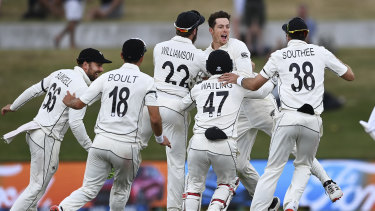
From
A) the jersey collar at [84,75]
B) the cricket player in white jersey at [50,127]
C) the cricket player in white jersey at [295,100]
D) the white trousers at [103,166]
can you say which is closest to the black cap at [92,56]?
the cricket player in white jersey at [50,127]

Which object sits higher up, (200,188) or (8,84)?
(200,188)

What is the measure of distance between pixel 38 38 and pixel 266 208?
53.0 ft

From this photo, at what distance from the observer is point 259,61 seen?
1008 inches

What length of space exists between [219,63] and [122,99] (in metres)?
1.37

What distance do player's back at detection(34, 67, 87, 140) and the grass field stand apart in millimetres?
14978

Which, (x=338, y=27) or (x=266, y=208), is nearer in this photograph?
(x=266, y=208)

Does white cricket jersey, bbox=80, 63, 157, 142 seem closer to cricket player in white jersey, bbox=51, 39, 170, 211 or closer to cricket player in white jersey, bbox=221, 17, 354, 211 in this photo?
cricket player in white jersey, bbox=51, 39, 170, 211

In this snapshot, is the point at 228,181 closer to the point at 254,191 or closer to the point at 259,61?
the point at 254,191

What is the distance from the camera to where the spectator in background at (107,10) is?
29.3 meters

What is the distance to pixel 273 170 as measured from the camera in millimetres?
13688

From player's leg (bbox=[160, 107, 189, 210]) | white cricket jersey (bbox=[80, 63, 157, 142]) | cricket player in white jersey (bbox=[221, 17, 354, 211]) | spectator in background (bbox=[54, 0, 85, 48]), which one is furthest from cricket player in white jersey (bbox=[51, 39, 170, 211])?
spectator in background (bbox=[54, 0, 85, 48])

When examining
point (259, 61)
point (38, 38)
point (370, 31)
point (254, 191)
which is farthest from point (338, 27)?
point (254, 191)

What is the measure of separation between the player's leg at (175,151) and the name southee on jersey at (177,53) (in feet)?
2.47

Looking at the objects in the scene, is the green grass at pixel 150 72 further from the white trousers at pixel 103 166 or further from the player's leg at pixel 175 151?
the white trousers at pixel 103 166
